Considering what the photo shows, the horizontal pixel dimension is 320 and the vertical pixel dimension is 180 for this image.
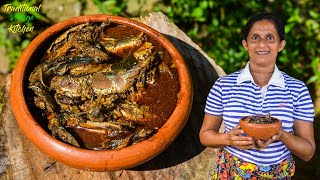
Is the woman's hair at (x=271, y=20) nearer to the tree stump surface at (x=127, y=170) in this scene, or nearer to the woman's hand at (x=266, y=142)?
the woman's hand at (x=266, y=142)

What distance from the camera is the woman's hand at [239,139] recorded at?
2240 millimetres

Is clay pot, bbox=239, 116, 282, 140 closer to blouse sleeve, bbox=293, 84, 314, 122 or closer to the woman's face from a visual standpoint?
blouse sleeve, bbox=293, 84, 314, 122

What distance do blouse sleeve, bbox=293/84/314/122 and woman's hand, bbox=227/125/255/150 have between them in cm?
31

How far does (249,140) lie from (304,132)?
348 mm

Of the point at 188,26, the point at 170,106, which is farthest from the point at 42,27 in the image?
the point at 170,106

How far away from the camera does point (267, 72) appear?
95.7 inches

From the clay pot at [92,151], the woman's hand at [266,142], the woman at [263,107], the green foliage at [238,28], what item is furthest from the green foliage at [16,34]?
the woman's hand at [266,142]

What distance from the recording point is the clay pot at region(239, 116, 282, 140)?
211 centimetres

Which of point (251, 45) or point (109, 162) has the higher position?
point (251, 45)

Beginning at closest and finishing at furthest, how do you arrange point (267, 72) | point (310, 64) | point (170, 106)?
point (267, 72)
point (170, 106)
point (310, 64)

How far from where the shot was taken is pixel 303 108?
2.36 metres

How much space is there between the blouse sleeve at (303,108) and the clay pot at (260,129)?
27 centimetres

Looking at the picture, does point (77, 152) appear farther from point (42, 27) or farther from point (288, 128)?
point (42, 27)

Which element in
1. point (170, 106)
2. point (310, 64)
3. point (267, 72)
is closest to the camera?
point (267, 72)
